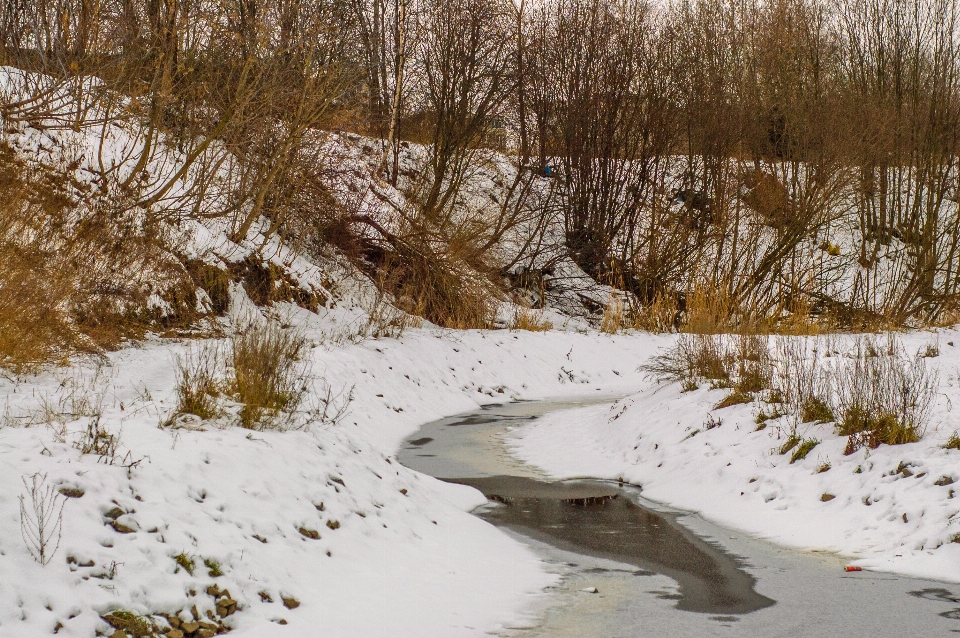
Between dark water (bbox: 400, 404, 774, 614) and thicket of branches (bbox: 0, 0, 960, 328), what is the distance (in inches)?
393

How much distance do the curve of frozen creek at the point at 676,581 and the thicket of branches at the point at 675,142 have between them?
38.8 feet

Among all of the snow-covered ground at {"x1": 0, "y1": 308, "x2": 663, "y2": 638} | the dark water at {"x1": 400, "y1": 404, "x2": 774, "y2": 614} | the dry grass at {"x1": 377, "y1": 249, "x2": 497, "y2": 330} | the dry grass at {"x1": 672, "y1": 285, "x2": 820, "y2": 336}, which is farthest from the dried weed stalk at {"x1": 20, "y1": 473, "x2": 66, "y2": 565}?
the dry grass at {"x1": 377, "y1": 249, "x2": 497, "y2": 330}

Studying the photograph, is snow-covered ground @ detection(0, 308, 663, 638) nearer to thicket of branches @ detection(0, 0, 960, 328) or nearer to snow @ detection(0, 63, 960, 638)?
snow @ detection(0, 63, 960, 638)

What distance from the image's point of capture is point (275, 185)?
61.8ft

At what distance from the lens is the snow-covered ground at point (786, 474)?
6.27 m

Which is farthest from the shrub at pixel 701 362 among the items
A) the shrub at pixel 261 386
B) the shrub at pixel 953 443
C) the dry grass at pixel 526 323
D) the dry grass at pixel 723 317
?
the dry grass at pixel 526 323

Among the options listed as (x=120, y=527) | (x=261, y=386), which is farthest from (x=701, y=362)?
(x=120, y=527)

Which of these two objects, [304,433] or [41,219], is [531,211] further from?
[304,433]

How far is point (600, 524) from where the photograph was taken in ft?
24.4

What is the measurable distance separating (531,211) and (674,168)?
5.59m

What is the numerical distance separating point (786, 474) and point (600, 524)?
70.2 inches

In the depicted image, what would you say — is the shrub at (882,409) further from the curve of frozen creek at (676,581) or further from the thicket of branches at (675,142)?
the thicket of branches at (675,142)

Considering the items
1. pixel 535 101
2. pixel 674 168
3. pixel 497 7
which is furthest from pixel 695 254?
pixel 497 7

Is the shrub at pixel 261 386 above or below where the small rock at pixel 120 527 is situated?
above
